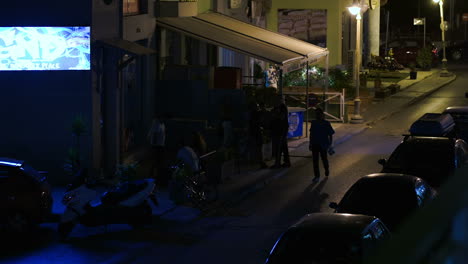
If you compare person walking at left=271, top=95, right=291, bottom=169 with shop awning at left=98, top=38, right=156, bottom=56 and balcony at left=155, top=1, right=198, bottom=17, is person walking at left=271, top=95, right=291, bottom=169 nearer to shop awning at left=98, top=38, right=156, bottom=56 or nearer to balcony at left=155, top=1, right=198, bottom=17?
shop awning at left=98, top=38, right=156, bottom=56

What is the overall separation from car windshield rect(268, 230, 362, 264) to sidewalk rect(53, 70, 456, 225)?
20.1 ft

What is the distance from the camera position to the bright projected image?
1602 cm

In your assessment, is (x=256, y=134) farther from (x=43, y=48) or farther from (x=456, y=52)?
(x=456, y=52)

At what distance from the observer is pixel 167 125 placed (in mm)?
20375

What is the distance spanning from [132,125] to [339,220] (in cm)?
1293

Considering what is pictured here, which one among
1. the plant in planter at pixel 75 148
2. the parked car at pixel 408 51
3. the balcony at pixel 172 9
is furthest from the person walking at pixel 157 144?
the parked car at pixel 408 51

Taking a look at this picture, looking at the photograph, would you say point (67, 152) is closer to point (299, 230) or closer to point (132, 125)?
point (132, 125)

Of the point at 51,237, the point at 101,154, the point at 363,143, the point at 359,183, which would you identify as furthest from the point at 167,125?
the point at 359,183

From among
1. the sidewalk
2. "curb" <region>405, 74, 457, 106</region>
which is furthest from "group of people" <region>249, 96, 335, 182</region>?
"curb" <region>405, 74, 457, 106</region>

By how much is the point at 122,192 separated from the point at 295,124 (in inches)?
484

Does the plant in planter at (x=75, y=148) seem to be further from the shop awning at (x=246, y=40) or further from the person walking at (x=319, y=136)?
the shop awning at (x=246, y=40)

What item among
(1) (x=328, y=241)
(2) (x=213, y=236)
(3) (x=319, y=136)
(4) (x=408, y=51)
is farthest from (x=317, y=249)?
(4) (x=408, y=51)

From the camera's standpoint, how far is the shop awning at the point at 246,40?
21312 millimetres

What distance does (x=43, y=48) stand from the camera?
16.1m
